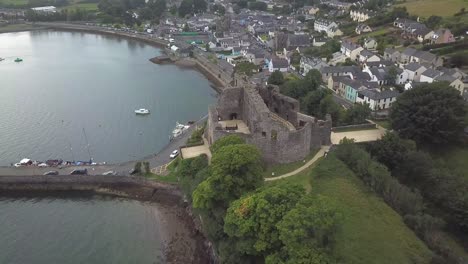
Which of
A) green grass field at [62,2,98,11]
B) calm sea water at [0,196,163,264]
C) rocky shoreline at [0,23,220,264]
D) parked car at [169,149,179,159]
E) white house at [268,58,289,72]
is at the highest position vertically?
green grass field at [62,2,98,11]

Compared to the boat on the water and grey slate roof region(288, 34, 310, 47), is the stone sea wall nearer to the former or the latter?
the boat on the water

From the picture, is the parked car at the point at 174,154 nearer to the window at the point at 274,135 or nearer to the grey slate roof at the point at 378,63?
the window at the point at 274,135

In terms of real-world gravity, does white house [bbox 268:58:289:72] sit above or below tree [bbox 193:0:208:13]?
below

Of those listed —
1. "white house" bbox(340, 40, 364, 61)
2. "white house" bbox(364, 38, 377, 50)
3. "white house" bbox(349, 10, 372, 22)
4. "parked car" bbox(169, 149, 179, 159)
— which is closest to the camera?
"parked car" bbox(169, 149, 179, 159)

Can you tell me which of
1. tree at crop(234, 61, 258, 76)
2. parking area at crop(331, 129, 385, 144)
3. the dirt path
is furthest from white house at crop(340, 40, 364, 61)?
the dirt path

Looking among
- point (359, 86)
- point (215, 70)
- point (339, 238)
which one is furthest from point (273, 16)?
point (339, 238)

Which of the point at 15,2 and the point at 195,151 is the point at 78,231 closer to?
the point at 195,151
